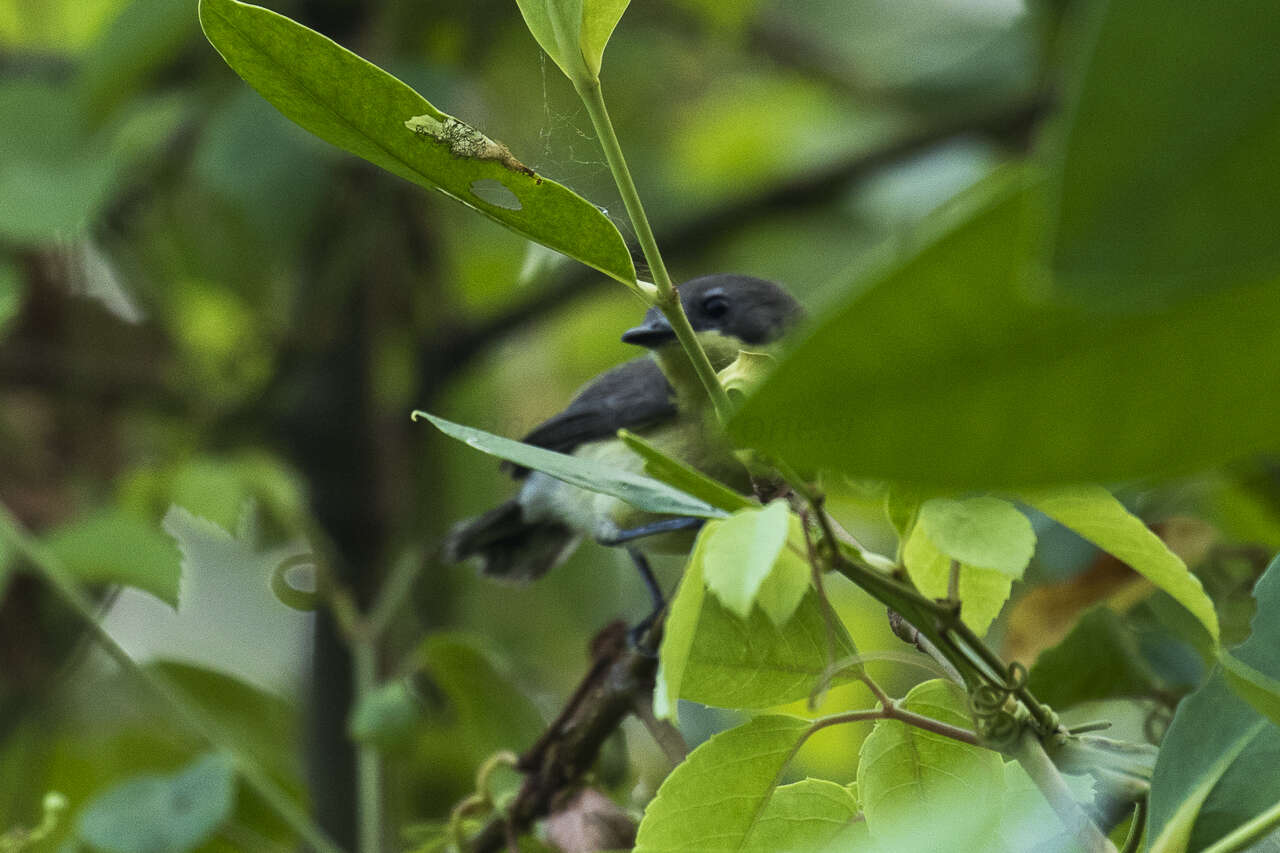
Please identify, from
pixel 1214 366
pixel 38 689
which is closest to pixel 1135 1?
pixel 1214 366

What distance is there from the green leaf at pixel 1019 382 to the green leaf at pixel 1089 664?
1.38ft

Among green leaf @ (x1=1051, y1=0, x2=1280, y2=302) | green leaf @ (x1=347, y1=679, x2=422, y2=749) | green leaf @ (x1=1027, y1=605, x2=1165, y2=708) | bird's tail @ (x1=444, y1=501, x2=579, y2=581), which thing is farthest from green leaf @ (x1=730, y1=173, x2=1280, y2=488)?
bird's tail @ (x1=444, y1=501, x2=579, y2=581)

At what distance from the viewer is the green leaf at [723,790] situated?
42cm

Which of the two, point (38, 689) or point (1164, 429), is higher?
point (1164, 429)

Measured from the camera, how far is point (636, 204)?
1.12ft

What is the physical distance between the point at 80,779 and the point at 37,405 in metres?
0.63

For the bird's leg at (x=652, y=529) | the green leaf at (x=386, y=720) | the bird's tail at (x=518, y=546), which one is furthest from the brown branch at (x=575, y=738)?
the bird's tail at (x=518, y=546)

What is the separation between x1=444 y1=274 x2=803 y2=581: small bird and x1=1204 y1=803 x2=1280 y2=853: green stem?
→ 0.62m

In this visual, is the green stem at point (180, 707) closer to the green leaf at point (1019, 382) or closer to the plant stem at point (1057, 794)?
the plant stem at point (1057, 794)

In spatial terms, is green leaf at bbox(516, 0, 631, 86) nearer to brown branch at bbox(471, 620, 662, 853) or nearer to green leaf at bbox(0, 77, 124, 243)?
brown branch at bbox(471, 620, 662, 853)

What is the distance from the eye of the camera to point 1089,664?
0.64m

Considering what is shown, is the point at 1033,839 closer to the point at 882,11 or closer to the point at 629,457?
the point at 629,457

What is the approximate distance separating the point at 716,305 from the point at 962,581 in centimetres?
64

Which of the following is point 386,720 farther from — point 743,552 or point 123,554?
point 743,552
